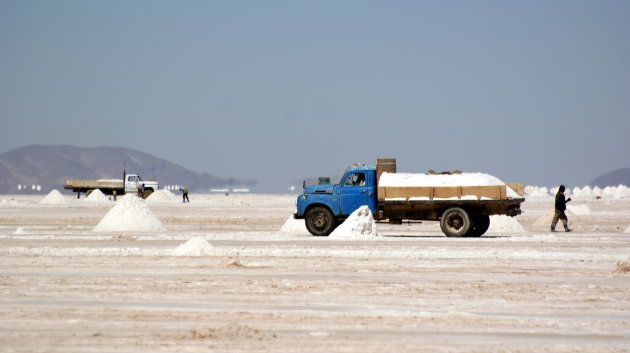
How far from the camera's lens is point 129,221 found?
32.3m

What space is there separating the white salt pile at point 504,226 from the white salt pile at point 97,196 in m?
42.3

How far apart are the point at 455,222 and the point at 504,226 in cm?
626

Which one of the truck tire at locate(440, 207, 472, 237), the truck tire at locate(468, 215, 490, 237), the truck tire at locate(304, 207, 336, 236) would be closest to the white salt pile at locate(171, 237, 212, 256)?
the truck tire at locate(304, 207, 336, 236)

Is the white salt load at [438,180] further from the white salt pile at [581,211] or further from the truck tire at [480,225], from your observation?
the white salt pile at [581,211]

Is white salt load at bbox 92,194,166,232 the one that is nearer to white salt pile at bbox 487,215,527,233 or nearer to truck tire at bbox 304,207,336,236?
truck tire at bbox 304,207,336,236

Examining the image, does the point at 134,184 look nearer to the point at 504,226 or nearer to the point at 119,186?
the point at 119,186

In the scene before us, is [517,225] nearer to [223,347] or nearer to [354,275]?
[354,275]

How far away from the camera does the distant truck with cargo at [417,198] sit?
2797 cm

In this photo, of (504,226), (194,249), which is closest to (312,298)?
(194,249)

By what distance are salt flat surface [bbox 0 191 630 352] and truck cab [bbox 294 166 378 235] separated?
4.95 metres

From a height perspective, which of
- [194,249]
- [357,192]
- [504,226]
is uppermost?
[357,192]

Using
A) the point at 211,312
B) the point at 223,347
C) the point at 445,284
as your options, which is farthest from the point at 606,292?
the point at 223,347

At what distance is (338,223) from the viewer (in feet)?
95.9

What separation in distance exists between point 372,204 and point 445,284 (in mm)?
13701
